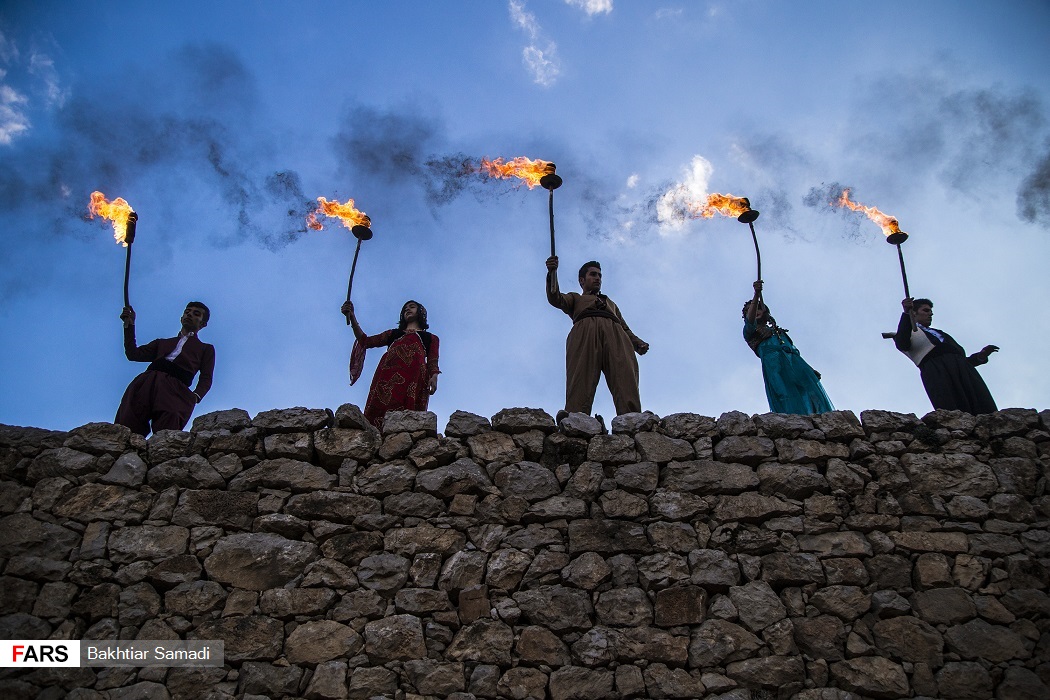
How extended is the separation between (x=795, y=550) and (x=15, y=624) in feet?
14.9

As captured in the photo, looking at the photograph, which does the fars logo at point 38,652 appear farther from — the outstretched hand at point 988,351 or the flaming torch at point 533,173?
the outstretched hand at point 988,351

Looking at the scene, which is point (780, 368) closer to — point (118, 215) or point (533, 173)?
point (533, 173)

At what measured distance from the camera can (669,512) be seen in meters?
4.57

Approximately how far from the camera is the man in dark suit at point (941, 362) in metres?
5.91

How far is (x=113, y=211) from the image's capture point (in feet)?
20.2

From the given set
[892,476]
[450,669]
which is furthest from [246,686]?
[892,476]

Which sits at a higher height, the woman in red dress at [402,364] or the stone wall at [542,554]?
the woman in red dress at [402,364]

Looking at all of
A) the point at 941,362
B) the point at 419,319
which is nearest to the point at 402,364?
the point at 419,319

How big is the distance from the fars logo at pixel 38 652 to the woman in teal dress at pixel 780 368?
5.18 metres

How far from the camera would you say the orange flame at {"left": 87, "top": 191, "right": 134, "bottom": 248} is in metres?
6.10

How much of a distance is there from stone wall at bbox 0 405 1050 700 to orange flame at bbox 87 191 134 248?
80.2 inches

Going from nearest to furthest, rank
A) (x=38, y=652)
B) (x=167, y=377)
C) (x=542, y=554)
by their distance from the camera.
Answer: (x=38, y=652), (x=542, y=554), (x=167, y=377)

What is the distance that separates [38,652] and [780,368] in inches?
218

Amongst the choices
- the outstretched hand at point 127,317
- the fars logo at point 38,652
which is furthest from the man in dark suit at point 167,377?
the fars logo at point 38,652
